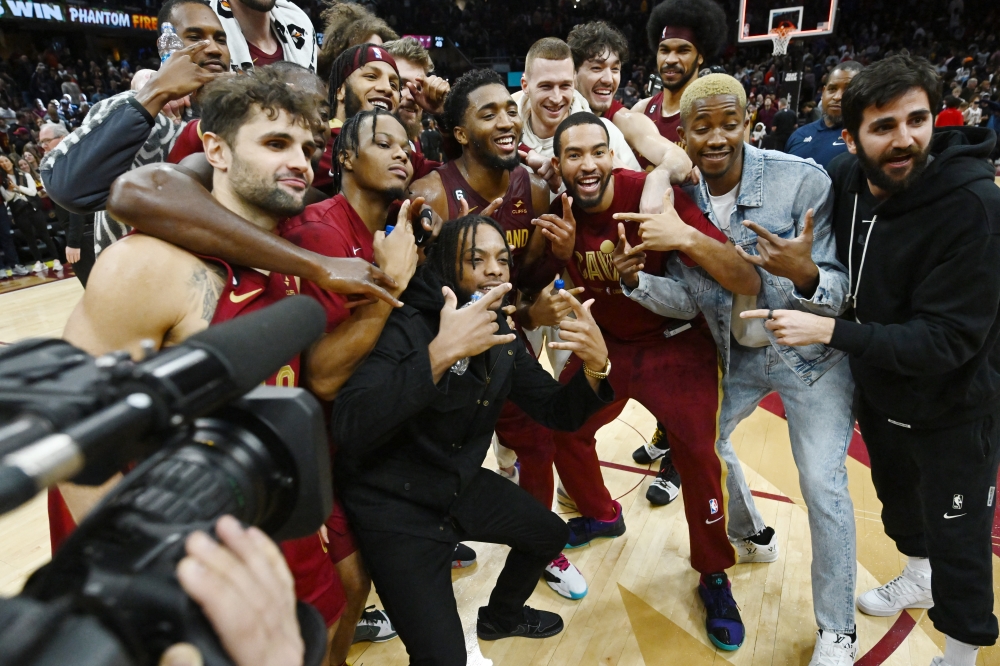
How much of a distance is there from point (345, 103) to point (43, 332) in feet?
20.4

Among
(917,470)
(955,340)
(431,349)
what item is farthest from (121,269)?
(917,470)

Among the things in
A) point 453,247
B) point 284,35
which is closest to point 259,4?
point 284,35

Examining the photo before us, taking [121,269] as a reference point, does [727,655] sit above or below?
below

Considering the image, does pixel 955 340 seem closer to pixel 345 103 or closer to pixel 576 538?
pixel 576 538

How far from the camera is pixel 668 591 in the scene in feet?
10.5

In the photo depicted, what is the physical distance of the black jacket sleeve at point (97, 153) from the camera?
7.25ft

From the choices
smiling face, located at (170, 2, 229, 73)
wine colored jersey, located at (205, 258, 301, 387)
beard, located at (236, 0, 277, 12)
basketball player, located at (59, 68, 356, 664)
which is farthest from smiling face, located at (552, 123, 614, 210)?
beard, located at (236, 0, 277, 12)

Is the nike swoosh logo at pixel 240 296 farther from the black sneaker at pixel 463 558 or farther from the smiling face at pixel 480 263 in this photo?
the black sneaker at pixel 463 558

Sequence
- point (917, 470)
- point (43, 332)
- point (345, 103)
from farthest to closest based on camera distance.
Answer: point (43, 332) < point (345, 103) < point (917, 470)

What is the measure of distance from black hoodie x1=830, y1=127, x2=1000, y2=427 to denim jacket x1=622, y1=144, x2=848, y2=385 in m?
0.16

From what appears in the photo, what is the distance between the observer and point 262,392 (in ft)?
3.32

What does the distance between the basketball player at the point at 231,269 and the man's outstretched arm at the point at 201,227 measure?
6 centimetres

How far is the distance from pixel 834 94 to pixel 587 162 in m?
3.12

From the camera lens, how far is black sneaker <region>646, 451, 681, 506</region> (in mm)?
3912
